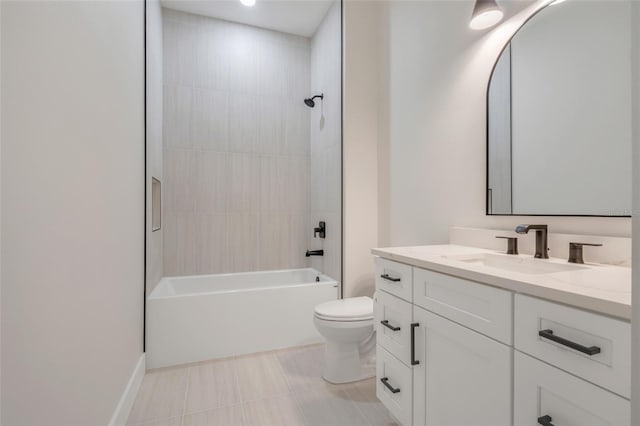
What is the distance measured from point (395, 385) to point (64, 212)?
1.44 meters

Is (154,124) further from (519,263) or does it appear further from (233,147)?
(519,263)

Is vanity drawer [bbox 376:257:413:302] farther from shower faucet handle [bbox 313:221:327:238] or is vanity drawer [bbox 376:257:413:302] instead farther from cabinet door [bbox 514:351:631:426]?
shower faucet handle [bbox 313:221:327:238]

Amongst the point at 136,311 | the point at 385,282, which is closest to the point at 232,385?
the point at 136,311

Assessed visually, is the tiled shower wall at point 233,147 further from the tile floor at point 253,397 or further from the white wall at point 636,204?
the white wall at point 636,204

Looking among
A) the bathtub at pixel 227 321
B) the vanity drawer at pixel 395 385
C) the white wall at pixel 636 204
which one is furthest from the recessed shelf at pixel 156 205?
the white wall at pixel 636 204

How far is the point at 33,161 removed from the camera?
0.81 m

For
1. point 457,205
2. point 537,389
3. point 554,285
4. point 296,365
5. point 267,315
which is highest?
point 457,205

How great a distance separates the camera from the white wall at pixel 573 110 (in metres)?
1.10

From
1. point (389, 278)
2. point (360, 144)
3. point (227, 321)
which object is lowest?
point (227, 321)

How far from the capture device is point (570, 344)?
2.23ft

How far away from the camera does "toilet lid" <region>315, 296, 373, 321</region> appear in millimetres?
1868

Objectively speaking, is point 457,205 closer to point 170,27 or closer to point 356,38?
point 356,38

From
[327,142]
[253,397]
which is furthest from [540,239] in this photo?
[327,142]

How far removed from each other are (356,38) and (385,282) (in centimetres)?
207
